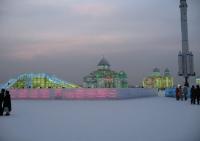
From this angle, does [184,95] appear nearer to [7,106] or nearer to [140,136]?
[7,106]

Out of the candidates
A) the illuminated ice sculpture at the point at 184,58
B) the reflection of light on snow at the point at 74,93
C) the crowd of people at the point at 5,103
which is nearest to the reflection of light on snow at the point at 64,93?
the reflection of light on snow at the point at 74,93

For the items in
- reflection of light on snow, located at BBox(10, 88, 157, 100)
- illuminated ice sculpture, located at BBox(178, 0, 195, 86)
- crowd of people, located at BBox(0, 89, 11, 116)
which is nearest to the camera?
crowd of people, located at BBox(0, 89, 11, 116)

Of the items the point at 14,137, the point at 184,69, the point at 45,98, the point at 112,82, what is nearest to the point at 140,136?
the point at 14,137

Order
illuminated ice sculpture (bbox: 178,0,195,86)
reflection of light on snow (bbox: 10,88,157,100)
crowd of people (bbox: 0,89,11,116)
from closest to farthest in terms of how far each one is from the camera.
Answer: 1. crowd of people (bbox: 0,89,11,116)
2. reflection of light on snow (bbox: 10,88,157,100)
3. illuminated ice sculpture (bbox: 178,0,195,86)

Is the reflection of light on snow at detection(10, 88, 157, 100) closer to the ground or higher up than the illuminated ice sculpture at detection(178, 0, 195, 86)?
closer to the ground

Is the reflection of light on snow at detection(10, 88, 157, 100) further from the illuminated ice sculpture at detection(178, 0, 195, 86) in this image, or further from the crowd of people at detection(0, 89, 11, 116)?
the illuminated ice sculpture at detection(178, 0, 195, 86)

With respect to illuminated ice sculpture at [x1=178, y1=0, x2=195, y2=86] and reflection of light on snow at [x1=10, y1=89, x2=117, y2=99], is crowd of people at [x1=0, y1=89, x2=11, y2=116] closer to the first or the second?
reflection of light on snow at [x1=10, y1=89, x2=117, y2=99]

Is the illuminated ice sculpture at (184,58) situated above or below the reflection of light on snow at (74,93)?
above

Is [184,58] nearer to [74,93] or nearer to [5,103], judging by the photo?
[74,93]

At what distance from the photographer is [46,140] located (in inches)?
327

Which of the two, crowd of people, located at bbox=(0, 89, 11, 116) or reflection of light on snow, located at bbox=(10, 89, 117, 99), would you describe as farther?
reflection of light on snow, located at bbox=(10, 89, 117, 99)

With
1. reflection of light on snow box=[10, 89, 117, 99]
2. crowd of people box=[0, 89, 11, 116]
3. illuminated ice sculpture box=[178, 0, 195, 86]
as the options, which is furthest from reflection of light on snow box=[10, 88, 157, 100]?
illuminated ice sculpture box=[178, 0, 195, 86]

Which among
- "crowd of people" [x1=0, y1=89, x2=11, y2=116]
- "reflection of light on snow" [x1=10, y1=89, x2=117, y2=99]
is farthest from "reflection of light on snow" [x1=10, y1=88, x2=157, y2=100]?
"crowd of people" [x1=0, y1=89, x2=11, y2=116]

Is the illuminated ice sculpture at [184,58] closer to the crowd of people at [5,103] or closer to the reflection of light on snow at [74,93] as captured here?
the reflection of light on snow at [74,93]
